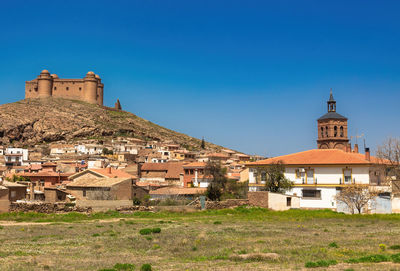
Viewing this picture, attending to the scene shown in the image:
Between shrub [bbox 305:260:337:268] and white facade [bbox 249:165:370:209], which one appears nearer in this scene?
shrub [bbox 305:260:337:268]

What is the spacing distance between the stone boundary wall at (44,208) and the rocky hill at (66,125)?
12631 centimetres

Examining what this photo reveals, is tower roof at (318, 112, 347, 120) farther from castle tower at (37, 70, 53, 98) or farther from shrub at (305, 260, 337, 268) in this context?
castle tower at (37, 70, 53, 98)

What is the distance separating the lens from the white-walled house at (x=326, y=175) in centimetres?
4647

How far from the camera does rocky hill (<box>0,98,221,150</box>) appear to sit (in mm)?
161500

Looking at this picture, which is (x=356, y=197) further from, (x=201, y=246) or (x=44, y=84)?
(x=44, y=84)

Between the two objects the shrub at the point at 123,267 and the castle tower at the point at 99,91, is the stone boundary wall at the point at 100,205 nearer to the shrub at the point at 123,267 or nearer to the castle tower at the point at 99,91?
the shrub at the point at 123,267

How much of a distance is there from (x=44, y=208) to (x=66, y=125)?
446 feet

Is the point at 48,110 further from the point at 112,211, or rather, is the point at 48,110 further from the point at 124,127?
the point at 112,211

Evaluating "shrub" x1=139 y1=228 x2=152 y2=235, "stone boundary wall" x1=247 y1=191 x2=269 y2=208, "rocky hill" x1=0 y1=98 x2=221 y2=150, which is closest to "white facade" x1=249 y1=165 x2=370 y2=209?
"stone boundary wall" x1=247 y1=191 x2=269 y2=208

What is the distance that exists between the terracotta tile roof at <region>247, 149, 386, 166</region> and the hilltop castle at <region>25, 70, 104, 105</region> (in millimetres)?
148170

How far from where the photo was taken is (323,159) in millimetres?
49031

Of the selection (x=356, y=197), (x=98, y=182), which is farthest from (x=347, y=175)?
(x=98, y=182)

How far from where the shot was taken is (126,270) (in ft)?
46.8

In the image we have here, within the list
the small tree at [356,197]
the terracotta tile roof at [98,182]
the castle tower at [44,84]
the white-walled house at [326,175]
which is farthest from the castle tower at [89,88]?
the small tree at [356,197]
